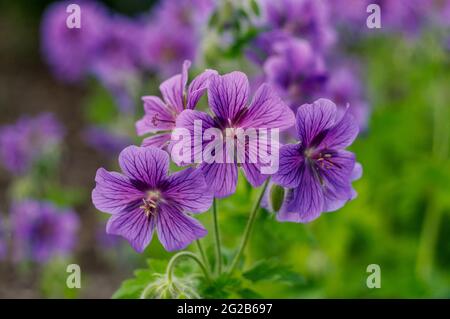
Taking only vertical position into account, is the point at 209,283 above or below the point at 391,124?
below

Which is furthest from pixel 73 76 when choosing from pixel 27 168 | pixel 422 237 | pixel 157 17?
pixel 422 237

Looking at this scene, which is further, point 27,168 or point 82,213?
point 82,213

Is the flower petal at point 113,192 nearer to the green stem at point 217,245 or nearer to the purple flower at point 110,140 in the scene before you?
the green stem at point 217,245

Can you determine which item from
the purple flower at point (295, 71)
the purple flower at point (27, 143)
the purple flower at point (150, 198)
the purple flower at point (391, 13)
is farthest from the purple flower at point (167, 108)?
the purple flower at point (391, 13)

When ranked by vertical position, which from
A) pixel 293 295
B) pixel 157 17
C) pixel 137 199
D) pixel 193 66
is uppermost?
pixel 157 17

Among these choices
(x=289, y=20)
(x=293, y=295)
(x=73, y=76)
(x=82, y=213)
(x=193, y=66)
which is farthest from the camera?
(x=82, y=213)

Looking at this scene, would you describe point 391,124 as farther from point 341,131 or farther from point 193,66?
point 341,131
